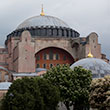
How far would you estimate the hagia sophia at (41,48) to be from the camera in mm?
49531

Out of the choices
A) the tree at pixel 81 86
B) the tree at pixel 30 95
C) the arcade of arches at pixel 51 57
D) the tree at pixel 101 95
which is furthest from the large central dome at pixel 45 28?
the tree at pixel 101 95

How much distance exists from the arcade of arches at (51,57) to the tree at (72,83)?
71.9ft

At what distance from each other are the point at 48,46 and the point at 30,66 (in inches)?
238

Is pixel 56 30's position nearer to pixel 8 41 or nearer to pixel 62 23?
pixel 62 23

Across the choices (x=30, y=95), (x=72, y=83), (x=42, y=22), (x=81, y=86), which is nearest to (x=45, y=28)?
(x=42, y=22)

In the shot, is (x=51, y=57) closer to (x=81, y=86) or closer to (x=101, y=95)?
(x=81, y=86)

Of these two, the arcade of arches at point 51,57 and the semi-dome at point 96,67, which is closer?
the semi-dome at point 96,67

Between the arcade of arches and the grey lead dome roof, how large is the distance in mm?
4650

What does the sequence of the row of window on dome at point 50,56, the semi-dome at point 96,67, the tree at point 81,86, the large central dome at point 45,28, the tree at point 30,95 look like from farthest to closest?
the large central dome at point 45,28
the row of window on dome at point 50,56
the semi-dome at point 96,67
the tree at point 81,86
the tree at point 30,95

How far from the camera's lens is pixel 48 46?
5381 cm

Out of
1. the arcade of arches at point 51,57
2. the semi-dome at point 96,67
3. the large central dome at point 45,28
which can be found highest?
the large central dome at point 45,28

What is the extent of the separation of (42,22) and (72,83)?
27678mm

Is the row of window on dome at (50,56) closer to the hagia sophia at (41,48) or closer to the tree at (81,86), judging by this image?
the hagia sophia at (41,48)

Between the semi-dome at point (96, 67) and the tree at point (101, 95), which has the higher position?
the semi-dome at point (96, 67)
